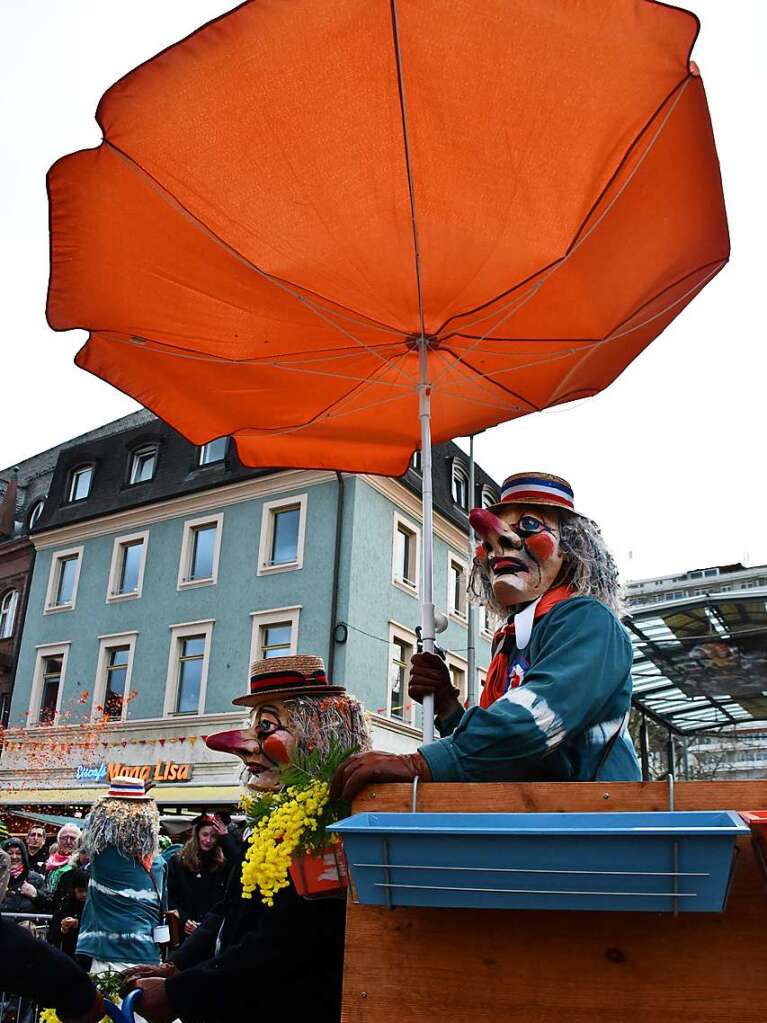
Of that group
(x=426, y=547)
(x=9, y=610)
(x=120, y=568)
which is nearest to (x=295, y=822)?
(x=426, y=547)

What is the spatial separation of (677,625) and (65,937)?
6.50 meters

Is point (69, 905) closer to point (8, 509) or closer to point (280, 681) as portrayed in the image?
point (280, 681)

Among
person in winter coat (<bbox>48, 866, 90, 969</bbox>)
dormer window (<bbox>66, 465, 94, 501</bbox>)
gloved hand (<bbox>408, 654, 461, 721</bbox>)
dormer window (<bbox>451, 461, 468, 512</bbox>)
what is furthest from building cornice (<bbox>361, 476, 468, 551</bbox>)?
gloved hand (<bbox>408, 654, 461, 721</bbox>)

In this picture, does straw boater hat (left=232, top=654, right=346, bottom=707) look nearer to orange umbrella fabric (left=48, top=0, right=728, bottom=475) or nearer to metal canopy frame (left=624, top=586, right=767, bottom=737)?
orange umbrella fabric (left=48, top=0, right=728, bottom=475)

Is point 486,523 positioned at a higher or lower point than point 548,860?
higher

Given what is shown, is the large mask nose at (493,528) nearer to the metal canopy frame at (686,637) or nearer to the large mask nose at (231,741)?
the large mask nose at (231,741)

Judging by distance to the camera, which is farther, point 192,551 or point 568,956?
point 192,551

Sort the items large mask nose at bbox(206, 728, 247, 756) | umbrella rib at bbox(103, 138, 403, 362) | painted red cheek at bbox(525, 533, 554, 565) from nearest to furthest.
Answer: painted red cheek at bbox(525, 533, 554, 565)
umbrella rib at bbox(103, 138, 403, 362)
large mask nose at bbox(206, 728, 247, 756)

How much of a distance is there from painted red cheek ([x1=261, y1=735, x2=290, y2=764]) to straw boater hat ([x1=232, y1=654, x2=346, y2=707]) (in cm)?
17

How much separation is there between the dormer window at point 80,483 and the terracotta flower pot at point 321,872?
2447 cm

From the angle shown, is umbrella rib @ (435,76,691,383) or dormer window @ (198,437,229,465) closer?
umbrella rib @ (435,76,691,383)

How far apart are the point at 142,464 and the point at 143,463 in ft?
0.12

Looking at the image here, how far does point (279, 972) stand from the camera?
8.33 ft

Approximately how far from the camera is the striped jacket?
19.3ft
